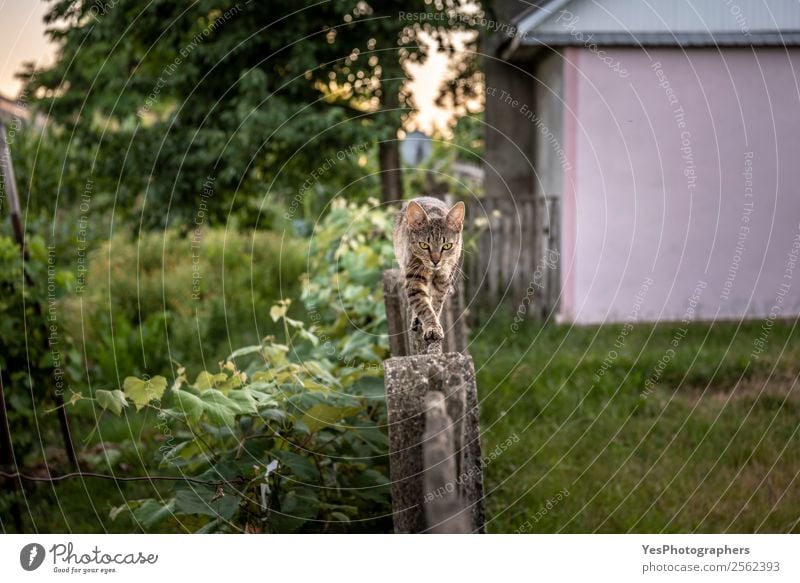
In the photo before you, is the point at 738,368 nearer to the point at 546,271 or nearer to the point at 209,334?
the point at 546,271

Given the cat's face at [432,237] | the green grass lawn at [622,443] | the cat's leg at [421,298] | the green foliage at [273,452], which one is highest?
the cat's face at [432,237]

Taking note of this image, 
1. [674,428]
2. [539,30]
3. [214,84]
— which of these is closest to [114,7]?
[214,84]

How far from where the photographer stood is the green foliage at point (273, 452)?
2693mm

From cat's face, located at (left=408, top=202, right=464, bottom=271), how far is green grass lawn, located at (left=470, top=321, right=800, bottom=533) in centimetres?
244

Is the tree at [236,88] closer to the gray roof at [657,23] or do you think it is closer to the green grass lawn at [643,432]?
the gray roof at [657,23]

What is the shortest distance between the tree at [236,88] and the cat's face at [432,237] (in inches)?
194

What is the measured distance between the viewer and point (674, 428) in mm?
4953

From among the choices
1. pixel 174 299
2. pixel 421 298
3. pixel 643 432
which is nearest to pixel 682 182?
pixel 643 432

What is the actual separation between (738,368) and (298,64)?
4.27m

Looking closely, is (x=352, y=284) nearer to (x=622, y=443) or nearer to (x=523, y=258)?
(x=622, y=443)

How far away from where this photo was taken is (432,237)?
167cm

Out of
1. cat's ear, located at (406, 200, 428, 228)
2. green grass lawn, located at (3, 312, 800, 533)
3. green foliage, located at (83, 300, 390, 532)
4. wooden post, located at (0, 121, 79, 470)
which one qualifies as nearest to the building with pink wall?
green grass lawn, located at (3, 312, 800, 533)

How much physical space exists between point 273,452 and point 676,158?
20.7 feet

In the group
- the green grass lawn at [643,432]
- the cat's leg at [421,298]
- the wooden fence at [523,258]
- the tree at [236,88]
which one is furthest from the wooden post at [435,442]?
the wooden fence at [523,258]
